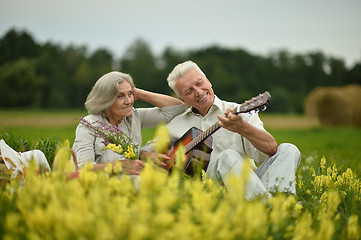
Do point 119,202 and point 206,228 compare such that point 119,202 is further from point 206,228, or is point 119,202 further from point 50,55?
point 50,55

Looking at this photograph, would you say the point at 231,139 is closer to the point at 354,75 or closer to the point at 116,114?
the point at 116,114

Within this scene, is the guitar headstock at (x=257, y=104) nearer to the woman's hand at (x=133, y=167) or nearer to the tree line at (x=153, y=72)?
the woman's hand at (x=133, y=167)

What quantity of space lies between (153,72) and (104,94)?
40837 mm

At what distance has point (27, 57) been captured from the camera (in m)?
50.2

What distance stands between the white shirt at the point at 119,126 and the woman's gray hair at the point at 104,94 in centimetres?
14

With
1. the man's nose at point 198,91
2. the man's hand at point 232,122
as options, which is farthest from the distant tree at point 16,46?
the man's hand at point 232,122

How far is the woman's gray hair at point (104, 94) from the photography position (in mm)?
4504

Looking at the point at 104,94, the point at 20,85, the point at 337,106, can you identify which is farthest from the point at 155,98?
the point at 20,85

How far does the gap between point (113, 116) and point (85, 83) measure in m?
44.1

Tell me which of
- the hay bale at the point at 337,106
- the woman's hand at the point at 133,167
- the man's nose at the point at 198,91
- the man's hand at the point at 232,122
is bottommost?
the hay bale at the point at 337,106

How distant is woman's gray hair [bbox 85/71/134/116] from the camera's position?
4504 mm

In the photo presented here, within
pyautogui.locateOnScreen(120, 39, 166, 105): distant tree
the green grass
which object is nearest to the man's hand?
the green grass

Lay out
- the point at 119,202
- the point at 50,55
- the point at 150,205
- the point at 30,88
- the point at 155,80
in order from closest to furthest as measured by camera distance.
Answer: the point at 150,205, the point at 119,202, the point at 155,80, the point at 30,88, the point at 50,55

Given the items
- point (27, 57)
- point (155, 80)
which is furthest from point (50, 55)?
point (155, 80)
